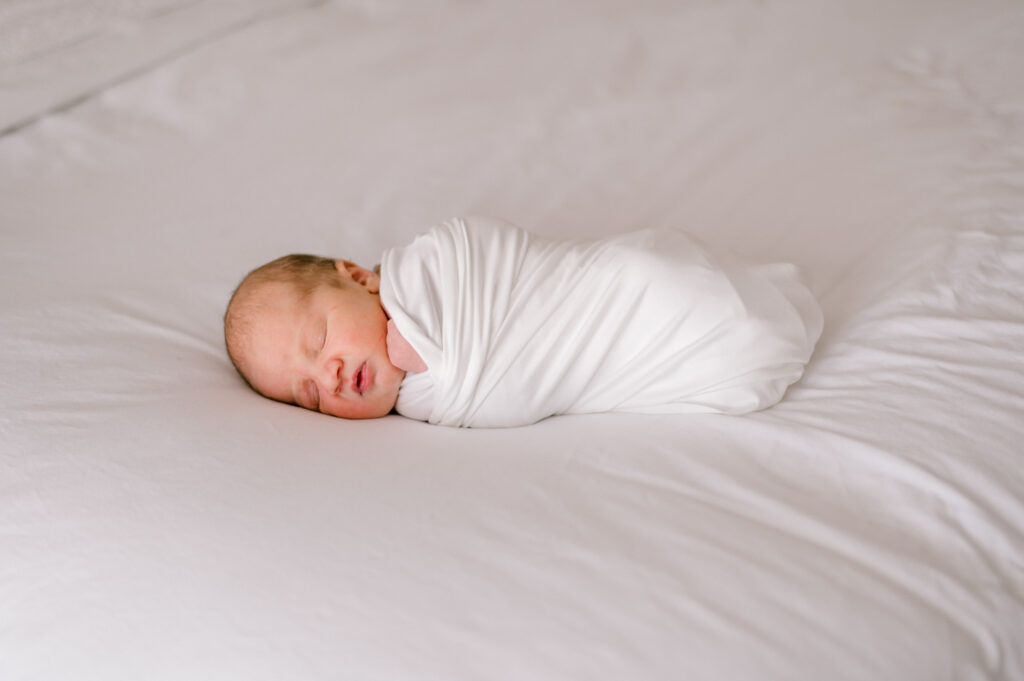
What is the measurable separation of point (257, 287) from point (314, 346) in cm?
12

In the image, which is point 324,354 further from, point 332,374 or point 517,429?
point 517,429

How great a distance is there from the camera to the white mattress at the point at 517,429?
88 centimetres

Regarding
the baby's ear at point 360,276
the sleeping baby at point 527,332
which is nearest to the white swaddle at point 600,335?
the sleeping baby at point 527,332

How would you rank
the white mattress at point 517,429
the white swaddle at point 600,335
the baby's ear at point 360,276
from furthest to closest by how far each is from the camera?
the baby's ear at point 360,276
the white swaddle at point 600,335
the white mattress at point 517,429

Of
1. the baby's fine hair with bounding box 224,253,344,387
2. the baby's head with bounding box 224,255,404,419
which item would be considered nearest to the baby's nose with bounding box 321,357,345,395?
the baby's head with bounding box 224,255,404,419

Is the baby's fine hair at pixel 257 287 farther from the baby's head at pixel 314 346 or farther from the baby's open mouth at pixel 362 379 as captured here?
the baby's open mouth at pixel 362 379

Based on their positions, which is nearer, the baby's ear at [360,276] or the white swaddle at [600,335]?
the white swaddle at [600,335]

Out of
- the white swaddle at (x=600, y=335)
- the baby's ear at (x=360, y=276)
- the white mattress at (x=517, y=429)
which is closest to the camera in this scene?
the white mattress at (x=517, y=429)

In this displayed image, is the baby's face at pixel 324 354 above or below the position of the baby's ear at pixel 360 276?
below

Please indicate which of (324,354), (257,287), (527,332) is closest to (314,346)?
(324,354)

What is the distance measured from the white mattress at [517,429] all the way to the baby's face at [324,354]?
0.15 feet

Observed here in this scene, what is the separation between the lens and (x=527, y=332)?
Result: 125 centimetres

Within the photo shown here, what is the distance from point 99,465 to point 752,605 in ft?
2.38

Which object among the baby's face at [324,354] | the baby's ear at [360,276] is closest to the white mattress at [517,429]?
the baby's face at [324,354]
